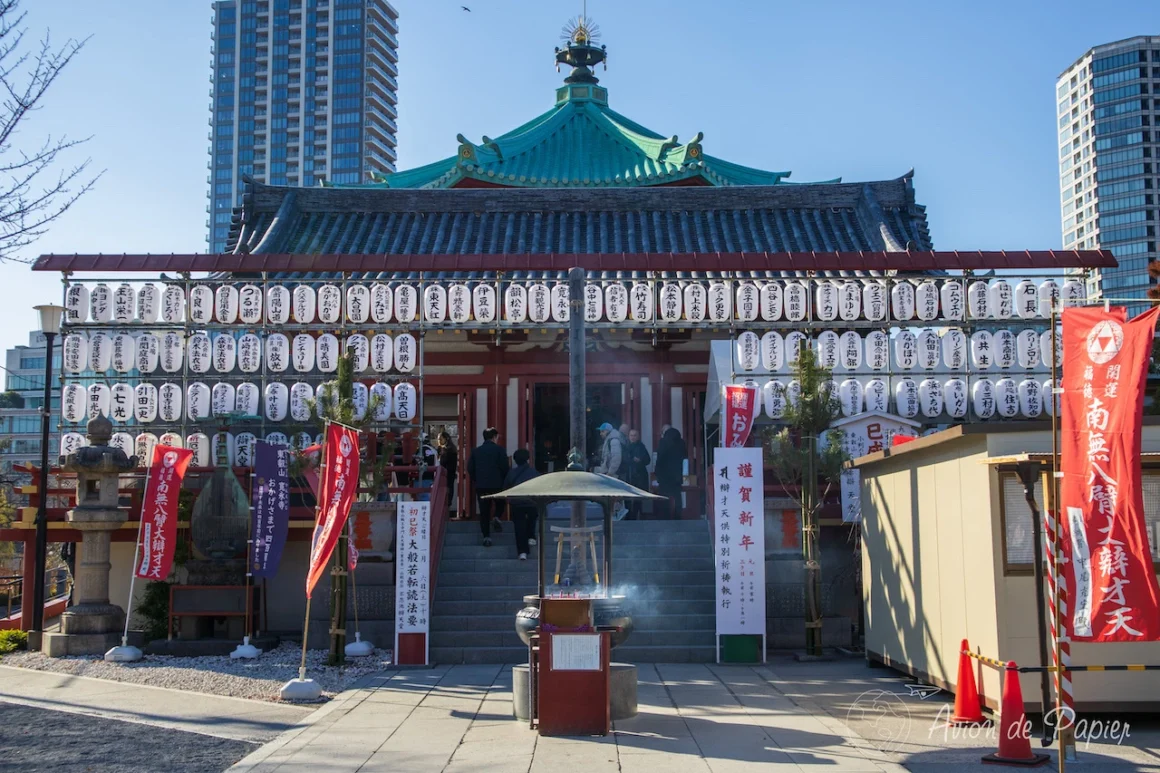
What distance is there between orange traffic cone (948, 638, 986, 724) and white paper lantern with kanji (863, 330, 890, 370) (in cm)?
912

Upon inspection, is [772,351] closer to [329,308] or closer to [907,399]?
[907,399]

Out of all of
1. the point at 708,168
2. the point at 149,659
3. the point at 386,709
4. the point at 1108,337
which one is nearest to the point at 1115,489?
the point at 1108,337

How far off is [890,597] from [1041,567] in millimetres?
3223

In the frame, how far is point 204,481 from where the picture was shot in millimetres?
16438

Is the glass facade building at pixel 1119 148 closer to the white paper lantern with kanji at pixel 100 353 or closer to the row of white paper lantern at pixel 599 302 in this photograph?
the row of white paper lantern at pixel 599 302

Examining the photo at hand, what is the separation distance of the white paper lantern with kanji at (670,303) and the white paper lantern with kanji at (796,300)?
1801 mm

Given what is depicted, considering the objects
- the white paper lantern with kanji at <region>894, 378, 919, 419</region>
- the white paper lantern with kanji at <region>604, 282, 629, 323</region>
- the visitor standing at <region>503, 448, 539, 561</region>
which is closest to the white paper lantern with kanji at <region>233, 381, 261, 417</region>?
the visitor standing at <region>503, 448, 539, 561</region>

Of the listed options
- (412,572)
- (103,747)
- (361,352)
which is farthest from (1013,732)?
(361,352)

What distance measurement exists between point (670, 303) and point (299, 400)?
21.0ft

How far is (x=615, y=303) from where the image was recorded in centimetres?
1867

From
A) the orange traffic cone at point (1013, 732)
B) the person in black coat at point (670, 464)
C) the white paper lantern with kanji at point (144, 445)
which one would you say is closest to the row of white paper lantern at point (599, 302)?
the white paper lantern with kanji at point (144, 445)

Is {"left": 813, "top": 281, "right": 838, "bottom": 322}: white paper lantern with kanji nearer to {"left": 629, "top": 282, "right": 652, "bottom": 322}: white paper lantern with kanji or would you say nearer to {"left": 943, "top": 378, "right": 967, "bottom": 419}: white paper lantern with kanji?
{"left": 943, "top": 378, "right": 967, "bottom": 419}: white paper lantern with kanji

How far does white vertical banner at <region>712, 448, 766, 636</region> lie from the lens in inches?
541

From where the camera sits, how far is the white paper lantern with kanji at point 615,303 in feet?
61.3
